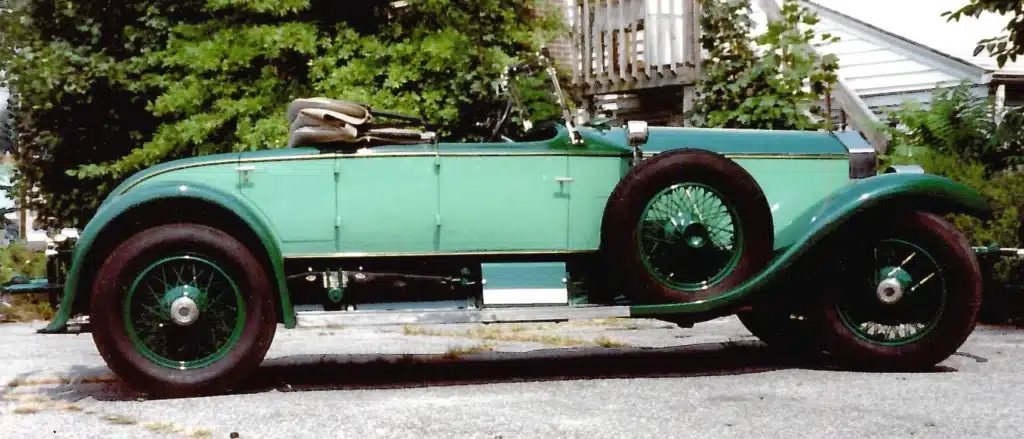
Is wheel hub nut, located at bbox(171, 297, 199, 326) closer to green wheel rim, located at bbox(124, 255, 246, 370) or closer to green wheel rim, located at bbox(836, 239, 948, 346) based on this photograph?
green wheel rim, located at bbox(124, 255, 246, 370)

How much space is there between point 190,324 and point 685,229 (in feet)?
7.87

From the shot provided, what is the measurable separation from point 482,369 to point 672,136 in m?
1.64

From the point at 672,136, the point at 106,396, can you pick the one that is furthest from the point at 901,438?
the point at 106,396

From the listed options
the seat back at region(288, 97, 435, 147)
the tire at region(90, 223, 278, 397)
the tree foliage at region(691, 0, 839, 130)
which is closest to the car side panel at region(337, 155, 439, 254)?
the seat back at region(288, 97, 435, 147)

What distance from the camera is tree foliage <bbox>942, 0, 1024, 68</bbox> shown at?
7996 mm

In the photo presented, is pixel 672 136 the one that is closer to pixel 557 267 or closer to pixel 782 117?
pixel 557 267

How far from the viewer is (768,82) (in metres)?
8.91

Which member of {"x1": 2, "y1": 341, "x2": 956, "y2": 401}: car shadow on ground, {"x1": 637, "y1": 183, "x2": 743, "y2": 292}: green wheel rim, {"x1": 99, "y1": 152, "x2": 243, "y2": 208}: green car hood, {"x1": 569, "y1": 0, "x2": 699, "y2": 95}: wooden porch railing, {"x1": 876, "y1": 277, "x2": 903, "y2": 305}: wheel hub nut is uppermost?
{"x1": 569, "y1": 0, "x2": 699, "y2": 95}: wooden porch railing

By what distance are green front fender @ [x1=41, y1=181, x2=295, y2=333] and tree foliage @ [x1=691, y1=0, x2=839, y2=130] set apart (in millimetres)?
4423

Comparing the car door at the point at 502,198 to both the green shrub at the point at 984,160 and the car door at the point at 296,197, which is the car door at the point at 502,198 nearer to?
the car door at the point at 296,197

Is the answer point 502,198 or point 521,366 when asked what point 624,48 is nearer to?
point 521,366

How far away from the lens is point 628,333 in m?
8.62

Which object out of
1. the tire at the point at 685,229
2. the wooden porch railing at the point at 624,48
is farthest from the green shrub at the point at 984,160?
the tire at the point at 685,229

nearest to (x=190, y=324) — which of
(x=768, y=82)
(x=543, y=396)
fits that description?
(x=543, y=396)
